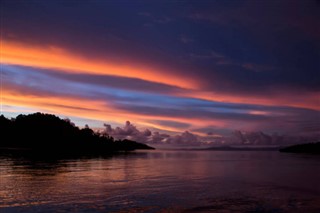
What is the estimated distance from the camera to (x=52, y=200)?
31188 millimetres

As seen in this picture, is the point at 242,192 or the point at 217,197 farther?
the point at 242,192

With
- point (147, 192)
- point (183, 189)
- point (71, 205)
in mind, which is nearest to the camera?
point (71, 205)

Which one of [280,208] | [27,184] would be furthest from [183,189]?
[27,184]

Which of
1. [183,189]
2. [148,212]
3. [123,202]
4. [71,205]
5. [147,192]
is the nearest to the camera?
[148,212]

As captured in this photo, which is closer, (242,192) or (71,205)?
(71,205)

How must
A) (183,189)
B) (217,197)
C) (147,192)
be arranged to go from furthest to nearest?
1. (183,189)
2. (147,192)
3. (217,197)

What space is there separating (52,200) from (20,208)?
4.37 meters

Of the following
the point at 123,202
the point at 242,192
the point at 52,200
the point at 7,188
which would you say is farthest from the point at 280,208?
the point at 7,188

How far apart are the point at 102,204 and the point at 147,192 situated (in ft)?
28.3

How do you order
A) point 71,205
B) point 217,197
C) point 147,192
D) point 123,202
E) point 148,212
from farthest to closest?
point 147,192
point 217,197
point 123,202
point 71,205
point 148,212

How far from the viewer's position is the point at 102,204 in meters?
29.8

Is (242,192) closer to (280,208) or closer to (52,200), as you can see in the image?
(280,208)

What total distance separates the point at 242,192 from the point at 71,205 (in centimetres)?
2107

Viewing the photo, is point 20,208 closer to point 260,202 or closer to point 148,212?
point 148,212
